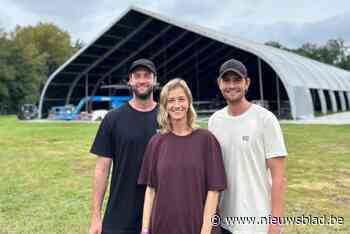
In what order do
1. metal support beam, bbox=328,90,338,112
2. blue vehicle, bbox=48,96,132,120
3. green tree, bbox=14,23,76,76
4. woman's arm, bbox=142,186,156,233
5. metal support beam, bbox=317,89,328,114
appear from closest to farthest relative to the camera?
woman's arm, bbox=142,186,156,233
metal support beam, bbox=317,89,328,114
blue vehicle, bbox=48,96,132,120
metal support beam, bbox=328,90,338,112
green tree, bbox=14,23,76,76

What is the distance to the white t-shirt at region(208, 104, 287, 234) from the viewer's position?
6.80ft

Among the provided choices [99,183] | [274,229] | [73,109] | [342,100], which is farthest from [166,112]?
[342,100]

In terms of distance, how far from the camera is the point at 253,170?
2.09m

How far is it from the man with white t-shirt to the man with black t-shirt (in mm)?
573

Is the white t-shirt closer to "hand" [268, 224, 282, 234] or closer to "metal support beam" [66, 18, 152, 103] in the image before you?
"hand" [268, 224, 282, 234]

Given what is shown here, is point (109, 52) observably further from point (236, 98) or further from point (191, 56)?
point (236, 98)

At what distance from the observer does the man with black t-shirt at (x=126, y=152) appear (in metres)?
2.38

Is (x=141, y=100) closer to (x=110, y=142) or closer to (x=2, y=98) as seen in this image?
(x=110, y=142)

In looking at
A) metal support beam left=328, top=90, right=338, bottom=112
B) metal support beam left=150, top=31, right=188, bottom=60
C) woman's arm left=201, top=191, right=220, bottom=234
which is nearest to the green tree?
metal support beam left=150, top=31, right=188, bottom=60

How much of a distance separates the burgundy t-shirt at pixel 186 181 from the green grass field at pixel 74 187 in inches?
99.3

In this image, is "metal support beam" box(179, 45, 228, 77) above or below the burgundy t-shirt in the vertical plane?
above

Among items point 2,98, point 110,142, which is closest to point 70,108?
point 2,98

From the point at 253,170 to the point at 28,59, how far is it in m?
56.3

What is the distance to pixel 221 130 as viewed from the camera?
2176 mm
